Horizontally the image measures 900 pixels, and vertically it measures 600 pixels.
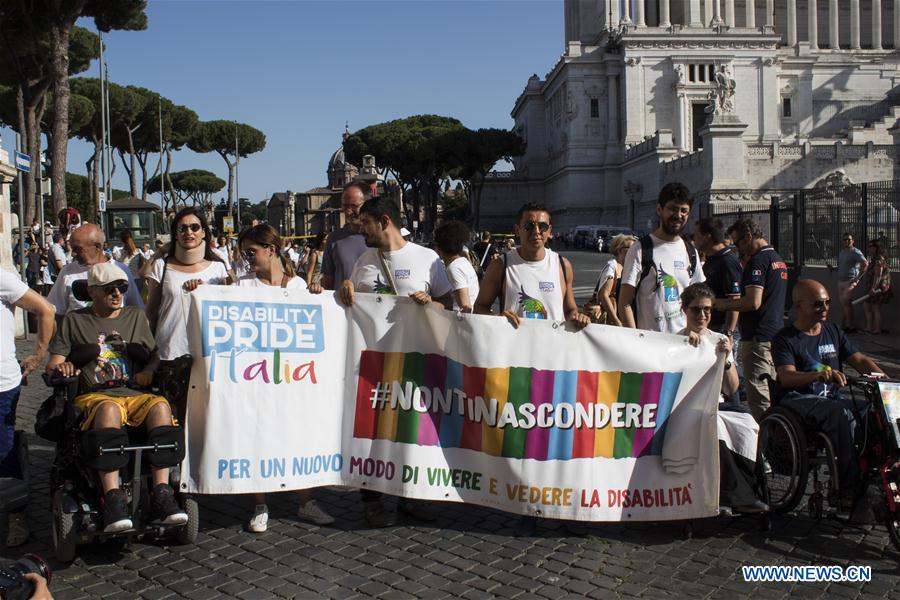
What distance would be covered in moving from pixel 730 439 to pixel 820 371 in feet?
2.12

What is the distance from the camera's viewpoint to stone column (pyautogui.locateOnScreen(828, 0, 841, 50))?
7475 centimetres

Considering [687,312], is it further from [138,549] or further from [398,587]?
[138,549]

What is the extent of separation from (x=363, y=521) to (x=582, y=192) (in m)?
59.6

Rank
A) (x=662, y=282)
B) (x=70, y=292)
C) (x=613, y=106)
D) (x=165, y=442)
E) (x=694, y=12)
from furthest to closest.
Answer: (x=694, y=12) → (x=613, y=106) → (x=70, y=292) → (x=662, y=282) → (x=165, y=442)

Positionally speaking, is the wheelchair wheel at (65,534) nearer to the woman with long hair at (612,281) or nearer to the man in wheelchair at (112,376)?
the man in wheelchair at (112,376)

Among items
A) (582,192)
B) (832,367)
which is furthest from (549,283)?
(582,192)

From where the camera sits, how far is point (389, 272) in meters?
5.43

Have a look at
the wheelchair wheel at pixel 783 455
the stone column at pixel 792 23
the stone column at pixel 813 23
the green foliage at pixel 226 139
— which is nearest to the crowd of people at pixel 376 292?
the wheelchair wheel at pixel 783 455

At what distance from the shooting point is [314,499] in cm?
573

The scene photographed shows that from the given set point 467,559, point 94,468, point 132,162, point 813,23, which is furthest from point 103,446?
point 813,23

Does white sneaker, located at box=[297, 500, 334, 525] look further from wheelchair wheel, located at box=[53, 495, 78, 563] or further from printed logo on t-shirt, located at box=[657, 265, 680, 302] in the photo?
printed logo on t-shirt, located at box=[657, 265, 680, 302]

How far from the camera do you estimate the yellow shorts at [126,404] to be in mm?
4690

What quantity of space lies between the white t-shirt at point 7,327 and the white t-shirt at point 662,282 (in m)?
3.55

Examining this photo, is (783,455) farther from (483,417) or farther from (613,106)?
(613,106)
